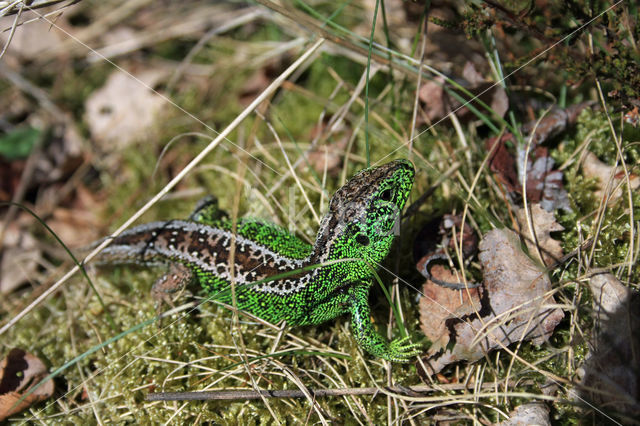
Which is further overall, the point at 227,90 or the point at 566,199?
the point at 227,90

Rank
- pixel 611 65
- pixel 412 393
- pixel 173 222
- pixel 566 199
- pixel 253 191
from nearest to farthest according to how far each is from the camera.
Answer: pixel 412 393 → pixel 611 65 → pixel 566 199 → pixel 173 222 → pixel 253 191

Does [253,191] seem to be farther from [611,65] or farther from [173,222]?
[611,65]

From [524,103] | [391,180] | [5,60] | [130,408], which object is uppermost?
[5,60]

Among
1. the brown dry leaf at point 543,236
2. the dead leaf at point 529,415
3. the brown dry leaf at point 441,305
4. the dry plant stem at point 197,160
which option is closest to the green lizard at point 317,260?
the brown dry leaf at point 441,305

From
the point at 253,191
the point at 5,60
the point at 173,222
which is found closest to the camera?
the point at 173,222

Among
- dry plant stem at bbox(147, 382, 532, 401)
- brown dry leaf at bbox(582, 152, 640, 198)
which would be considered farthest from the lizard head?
brown dry leaf at bbox(582, 152, 640, 198)

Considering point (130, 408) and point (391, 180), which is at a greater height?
point (391, 180)

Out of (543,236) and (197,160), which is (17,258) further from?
(543,236)

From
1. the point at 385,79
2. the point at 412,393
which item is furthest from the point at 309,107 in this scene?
the point at 412,393
